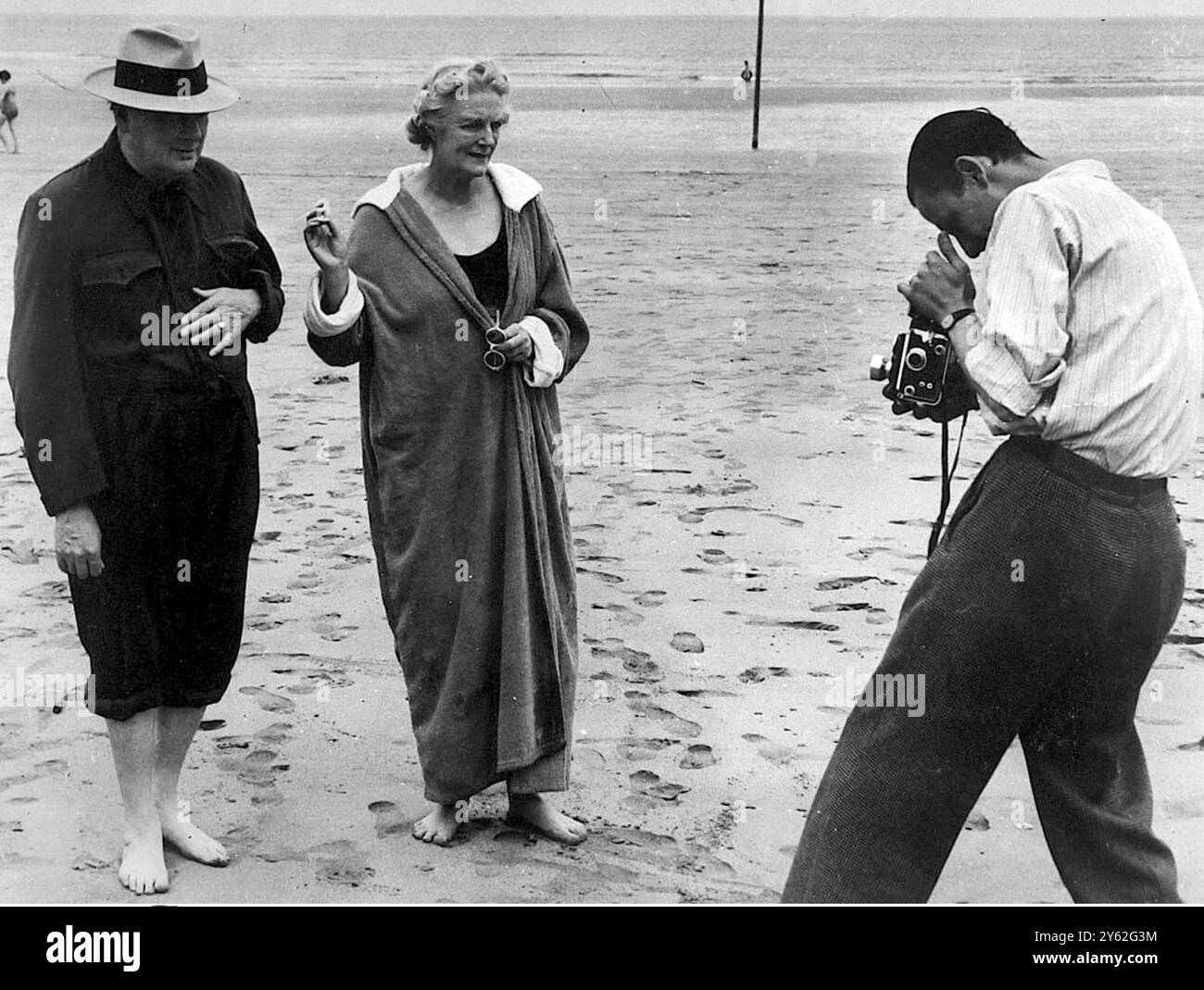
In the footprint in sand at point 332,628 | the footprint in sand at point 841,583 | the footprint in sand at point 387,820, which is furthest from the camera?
the footprint in sand at point 841,583

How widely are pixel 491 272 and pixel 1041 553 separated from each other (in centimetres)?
161

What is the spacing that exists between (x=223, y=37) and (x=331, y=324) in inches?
2306

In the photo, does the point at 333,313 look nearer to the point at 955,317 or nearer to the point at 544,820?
the point at 544,820

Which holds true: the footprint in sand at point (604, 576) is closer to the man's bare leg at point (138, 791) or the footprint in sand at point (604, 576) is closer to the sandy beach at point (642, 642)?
the sandy beach at point (642, 642)

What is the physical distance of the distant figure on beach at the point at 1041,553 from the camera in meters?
2.57

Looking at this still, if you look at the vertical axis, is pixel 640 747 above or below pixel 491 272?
below

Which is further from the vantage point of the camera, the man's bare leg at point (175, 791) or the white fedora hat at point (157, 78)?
the man's bare leg at point (175, 791)

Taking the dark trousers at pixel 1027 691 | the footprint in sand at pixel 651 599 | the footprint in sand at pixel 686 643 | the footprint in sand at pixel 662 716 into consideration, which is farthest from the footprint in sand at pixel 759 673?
the dark trousers at pixel 1027 691

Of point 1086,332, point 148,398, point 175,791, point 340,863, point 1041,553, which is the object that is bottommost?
point 340,863

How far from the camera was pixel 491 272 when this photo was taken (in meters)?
3.71

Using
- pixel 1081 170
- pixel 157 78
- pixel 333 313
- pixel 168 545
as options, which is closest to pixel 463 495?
pixel 333 313

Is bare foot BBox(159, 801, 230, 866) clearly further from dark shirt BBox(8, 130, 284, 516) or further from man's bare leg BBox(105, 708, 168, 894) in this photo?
dark shirt BBox(8, 130, 284, 516)

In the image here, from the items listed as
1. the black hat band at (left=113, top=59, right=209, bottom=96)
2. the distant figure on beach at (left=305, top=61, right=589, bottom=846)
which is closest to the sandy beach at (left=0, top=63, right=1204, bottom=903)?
the distant figure on beach at (left=305, top=61, right=589, bottom=846)

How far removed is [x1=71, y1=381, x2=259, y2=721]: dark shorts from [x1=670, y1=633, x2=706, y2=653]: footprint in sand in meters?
1.66
